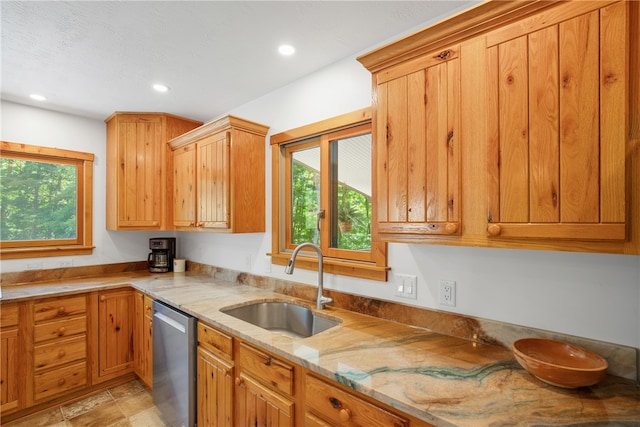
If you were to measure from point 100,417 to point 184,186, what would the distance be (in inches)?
76.4

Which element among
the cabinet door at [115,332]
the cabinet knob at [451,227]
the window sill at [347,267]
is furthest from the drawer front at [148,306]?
the cabinet knob at [451,227]

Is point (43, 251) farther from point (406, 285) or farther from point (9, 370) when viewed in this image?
point (406, 285)

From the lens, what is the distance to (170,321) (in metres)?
2.09

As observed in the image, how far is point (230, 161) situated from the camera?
2.37 m

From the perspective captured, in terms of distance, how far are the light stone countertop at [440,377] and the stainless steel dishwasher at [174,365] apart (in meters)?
0.30

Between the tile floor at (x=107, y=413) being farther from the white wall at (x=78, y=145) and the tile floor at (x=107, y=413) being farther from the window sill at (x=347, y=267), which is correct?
the window sill at (x=347, y=267)

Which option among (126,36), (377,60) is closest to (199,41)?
(126,36)

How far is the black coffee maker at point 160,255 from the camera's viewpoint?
3266 mm

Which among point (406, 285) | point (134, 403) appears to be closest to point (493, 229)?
point (406, 285)

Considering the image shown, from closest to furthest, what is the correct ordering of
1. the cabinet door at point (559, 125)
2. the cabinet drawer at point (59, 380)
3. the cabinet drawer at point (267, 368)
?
the cabinet door at point (559, 125) < the cabinet drawer at point (267, 368) < the cabinet drawer at point (59, 380)

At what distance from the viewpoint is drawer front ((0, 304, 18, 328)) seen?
7.21 ft

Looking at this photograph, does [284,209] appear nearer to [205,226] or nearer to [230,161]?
[230,161]

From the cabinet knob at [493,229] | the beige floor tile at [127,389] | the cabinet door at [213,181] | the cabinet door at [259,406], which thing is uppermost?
the cabinet door at [213,181]

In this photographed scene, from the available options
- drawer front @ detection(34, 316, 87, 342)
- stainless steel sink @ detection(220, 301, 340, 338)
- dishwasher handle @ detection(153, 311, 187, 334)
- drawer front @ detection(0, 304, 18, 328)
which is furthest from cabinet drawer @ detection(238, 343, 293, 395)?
drawer front @ detection(0, 304, 18, 328)
